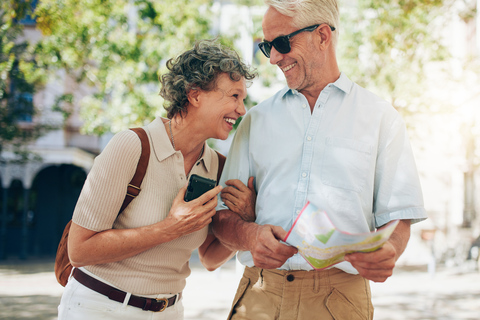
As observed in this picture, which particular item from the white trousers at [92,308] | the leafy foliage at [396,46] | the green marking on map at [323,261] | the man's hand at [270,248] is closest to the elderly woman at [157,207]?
the white trousers at [92,308]

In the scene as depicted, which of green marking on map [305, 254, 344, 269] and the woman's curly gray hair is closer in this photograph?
green marking on map [305, 254, 344, 269]

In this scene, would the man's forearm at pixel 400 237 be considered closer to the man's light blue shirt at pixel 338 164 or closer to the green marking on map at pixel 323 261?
the man's light blue shirt at pixel 338 164

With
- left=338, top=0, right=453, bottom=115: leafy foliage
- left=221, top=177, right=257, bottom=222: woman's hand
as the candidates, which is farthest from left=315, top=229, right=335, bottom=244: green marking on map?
left=338, top=0, right=453, bottom=115: leafy foliage

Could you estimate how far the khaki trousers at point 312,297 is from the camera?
219 cm

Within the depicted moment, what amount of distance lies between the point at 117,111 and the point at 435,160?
13585mm

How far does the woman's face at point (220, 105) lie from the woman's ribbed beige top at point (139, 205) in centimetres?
23

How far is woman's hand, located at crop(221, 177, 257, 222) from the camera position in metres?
2.39

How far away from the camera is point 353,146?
2.26 metres

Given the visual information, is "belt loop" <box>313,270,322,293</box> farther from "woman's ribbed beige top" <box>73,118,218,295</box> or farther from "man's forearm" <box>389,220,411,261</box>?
"woman's ribbed beige top" <box>73,118,218,295</box>

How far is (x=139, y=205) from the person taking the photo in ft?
7.82

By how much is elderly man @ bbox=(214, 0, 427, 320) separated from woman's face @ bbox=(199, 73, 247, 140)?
0.49 feet

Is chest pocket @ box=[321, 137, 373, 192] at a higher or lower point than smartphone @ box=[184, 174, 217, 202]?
higher

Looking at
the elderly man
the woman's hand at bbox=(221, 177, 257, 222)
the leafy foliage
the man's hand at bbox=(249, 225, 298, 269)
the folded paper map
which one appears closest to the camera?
the folded paper map

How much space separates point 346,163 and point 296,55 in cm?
62
